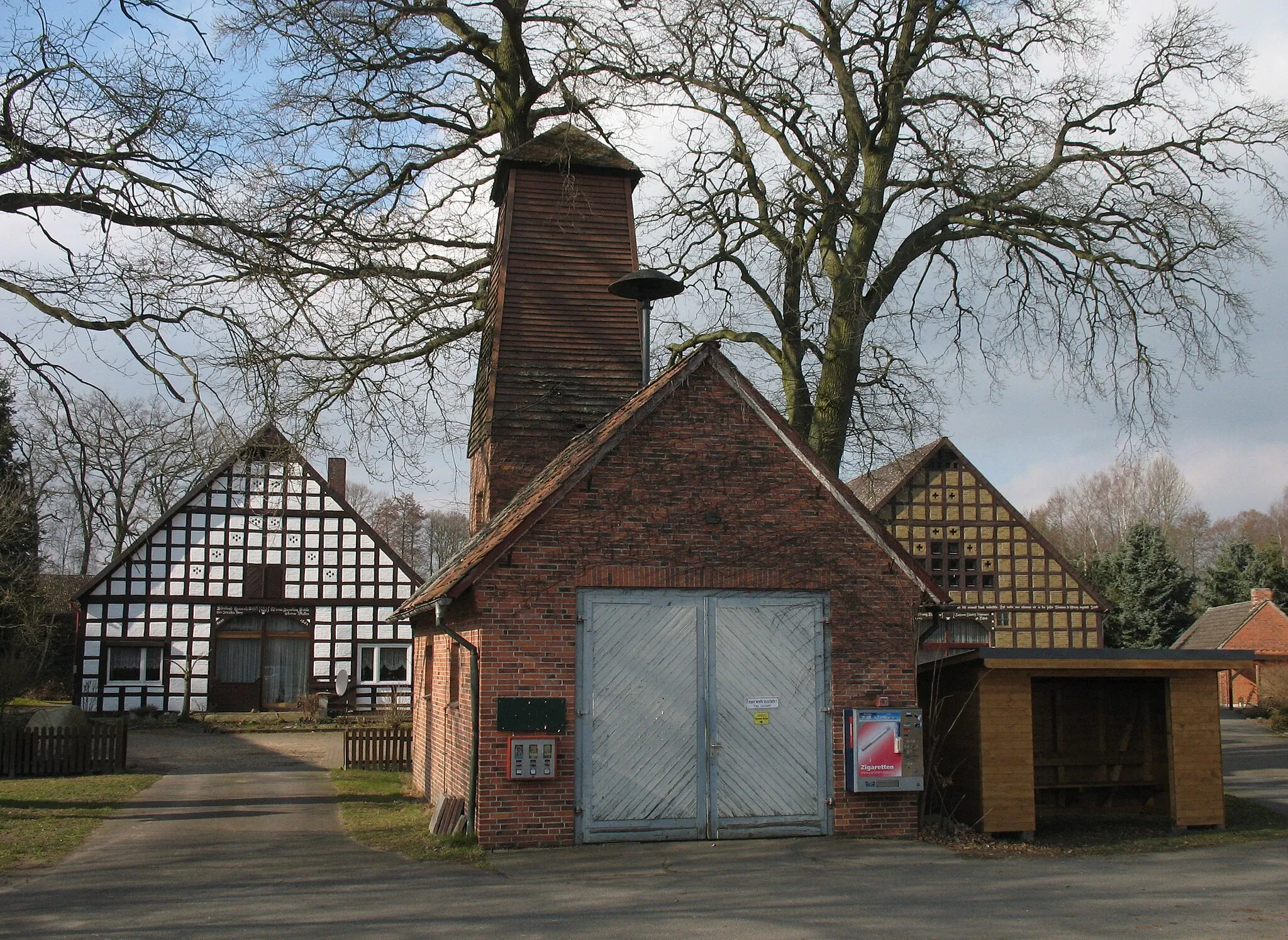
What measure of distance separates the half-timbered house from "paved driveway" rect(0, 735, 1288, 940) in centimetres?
2467

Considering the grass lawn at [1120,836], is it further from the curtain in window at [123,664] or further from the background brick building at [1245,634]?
the background brick building at [1245,634]

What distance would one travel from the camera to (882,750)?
13109 millimetres

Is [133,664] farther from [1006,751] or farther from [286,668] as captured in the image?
[1006,751]

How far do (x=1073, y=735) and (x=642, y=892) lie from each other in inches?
320

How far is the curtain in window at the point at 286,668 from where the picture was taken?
121 feet

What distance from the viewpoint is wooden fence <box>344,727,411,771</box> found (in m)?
22.7

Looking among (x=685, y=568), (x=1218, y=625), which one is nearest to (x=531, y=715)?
(x=685, y=568)

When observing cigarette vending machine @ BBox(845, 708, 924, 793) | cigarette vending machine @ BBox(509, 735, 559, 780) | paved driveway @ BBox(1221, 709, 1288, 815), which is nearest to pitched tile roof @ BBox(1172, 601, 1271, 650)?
paved driveway @ BBox(1221, 709, 1288, 815)

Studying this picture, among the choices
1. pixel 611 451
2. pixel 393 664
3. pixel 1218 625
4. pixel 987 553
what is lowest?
pixel 393 664

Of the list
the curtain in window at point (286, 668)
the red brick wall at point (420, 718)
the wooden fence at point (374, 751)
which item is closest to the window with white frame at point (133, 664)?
the curtain in window at point (286, 668)

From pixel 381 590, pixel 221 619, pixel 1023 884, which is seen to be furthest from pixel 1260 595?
pixel 1023 884

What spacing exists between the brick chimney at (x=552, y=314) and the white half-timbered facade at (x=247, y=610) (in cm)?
1847

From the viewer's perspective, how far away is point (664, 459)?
43.1ft

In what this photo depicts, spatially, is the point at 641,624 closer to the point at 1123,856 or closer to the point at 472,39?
the point at 1123,856
